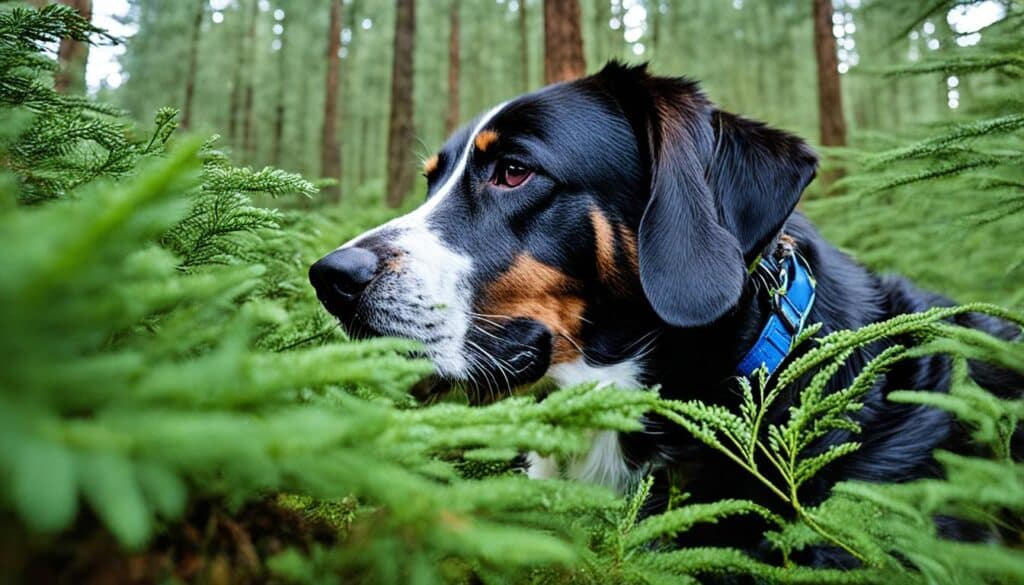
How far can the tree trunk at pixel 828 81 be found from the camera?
9.47m

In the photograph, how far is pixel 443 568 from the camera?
100 cm

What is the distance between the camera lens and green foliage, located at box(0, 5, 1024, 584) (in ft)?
1.64

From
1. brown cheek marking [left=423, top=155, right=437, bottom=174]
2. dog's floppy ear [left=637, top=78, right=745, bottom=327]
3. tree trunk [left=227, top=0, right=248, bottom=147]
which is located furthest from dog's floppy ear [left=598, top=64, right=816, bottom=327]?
tree trunk [left=227, top=0, right=248, bottom=147]

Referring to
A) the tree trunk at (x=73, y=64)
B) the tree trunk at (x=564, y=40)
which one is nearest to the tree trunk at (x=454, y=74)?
the tree trunk at (x=564, y=40)

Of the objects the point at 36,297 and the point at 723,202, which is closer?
the point at 36,297

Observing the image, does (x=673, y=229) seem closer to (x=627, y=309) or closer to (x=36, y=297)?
(x=627, y=309)

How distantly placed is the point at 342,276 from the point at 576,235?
91cm

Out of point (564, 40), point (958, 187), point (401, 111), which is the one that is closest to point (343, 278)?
point (958, 187)

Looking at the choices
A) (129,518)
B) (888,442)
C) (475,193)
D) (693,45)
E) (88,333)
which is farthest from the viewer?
(693,45)

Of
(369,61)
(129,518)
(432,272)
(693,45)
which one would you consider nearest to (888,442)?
(432,272)

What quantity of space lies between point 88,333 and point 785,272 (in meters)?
2.20

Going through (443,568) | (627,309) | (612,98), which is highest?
(612,98)

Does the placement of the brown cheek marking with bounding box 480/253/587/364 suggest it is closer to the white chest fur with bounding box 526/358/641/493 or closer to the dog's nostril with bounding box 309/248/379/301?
the white chest fur with bounding box 526/358/641/493

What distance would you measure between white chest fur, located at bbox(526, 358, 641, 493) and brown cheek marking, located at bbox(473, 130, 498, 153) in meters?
0.99
